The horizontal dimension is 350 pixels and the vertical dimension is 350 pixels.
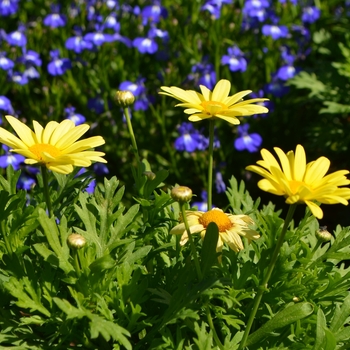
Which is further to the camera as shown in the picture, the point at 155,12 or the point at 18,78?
the point at 155,12

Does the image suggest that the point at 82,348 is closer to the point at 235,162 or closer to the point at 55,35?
the point at 235,162

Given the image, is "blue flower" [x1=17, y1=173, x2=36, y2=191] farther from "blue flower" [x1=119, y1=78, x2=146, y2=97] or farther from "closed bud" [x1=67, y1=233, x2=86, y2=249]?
"closed bud" [x1=67, y1=233, x2=86, y2=249]

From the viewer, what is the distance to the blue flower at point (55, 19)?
3.30 m

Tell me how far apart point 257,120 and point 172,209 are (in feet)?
5.32

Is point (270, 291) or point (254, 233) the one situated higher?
point (254, 233)

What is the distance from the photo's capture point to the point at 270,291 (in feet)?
4.47

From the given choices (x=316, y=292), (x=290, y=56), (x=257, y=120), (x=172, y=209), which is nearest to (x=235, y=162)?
(x=257, y=120)

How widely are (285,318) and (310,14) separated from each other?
101 inches

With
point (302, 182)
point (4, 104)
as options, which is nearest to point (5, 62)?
point (4, 104)

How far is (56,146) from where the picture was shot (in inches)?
50.0

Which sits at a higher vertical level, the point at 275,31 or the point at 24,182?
the point at 275,31

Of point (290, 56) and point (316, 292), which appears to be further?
point (290, 56)

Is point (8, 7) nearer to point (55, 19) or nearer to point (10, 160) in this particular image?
point (55, 19)

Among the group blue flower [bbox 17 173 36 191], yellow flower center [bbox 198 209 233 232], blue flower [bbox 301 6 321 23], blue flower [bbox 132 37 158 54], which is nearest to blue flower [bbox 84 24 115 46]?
blue flower [bbox 132 37 158 54]
